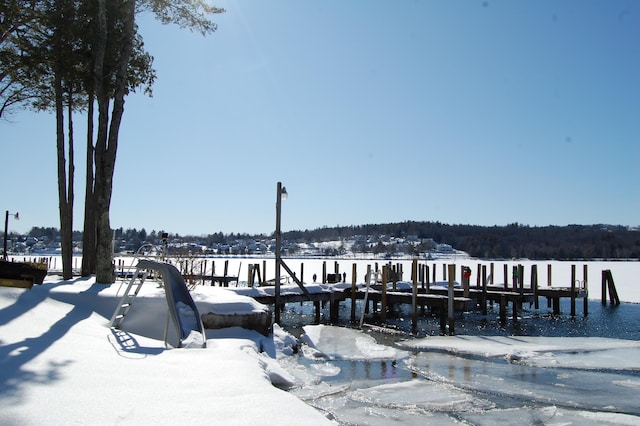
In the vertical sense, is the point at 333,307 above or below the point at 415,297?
below

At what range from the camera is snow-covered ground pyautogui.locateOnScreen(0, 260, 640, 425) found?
4.95 meters

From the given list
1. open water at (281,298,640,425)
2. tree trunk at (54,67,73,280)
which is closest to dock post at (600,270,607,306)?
open water at (281,298,640,425)

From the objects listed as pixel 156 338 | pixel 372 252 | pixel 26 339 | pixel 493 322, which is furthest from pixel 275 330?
pixel 372 252

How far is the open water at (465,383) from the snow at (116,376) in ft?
5.26

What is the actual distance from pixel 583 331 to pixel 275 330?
13.4m

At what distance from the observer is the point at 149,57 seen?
18281 mm

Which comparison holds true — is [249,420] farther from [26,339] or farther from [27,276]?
[27,276]

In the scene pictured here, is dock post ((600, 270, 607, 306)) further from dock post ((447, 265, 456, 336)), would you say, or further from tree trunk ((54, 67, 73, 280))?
tree trunk ((54, 67, 73, 280))

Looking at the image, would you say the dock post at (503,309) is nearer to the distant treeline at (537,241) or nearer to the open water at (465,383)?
the open water at (465,383)

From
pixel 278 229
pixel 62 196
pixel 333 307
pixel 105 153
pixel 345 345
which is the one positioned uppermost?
pixel 105 153

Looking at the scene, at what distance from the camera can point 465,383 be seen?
1005 cm

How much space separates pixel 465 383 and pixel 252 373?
16.7 ft

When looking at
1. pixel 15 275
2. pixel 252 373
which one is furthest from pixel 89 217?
pixel 252 373

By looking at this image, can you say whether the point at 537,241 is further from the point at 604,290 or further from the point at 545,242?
the point at 604,290
